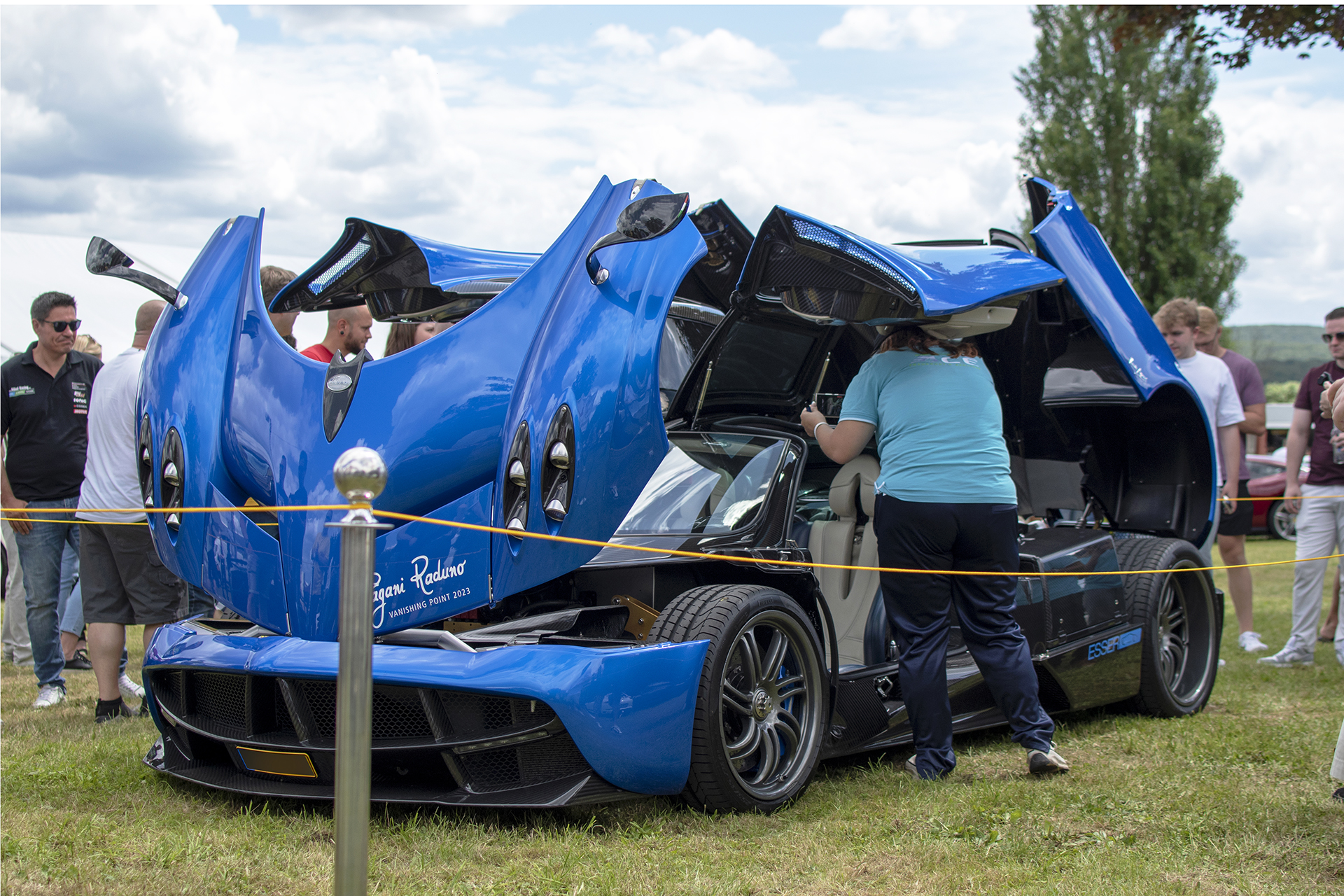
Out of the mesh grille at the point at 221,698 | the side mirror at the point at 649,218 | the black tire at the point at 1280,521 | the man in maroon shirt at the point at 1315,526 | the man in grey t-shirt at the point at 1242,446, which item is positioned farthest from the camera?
the black tire at the point at 1280,521

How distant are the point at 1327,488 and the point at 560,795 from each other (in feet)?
17.8

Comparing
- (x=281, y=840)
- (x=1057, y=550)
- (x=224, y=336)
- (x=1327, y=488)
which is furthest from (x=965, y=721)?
(x=1327, y=488)

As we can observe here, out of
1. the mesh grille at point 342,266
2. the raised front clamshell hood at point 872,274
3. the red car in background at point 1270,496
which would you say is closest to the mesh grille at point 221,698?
the mesh grille at point 342,266

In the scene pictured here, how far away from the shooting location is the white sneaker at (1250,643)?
7266mm

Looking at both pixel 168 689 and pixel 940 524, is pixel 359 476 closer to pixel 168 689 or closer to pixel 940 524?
pixel 168 689

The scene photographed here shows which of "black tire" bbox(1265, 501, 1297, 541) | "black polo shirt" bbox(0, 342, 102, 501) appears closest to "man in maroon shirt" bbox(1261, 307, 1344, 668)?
"black polo shirt" bbox(0, 342, 102, 501)

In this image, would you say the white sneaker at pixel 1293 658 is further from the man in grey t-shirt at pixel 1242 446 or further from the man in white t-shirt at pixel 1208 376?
the man in white t-shirt at pixel 1208 376

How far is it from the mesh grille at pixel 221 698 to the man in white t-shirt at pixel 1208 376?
541cm

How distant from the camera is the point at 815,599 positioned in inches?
158

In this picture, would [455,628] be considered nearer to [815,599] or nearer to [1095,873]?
[815,599]

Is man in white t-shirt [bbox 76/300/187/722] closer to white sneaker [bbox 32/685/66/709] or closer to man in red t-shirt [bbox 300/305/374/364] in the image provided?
white sneaker [bbox 32/685/66/709]

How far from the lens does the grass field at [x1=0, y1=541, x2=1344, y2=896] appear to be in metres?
2.99

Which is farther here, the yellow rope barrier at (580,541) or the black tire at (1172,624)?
the black tire at (1172,624)

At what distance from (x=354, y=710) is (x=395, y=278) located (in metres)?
3.01
